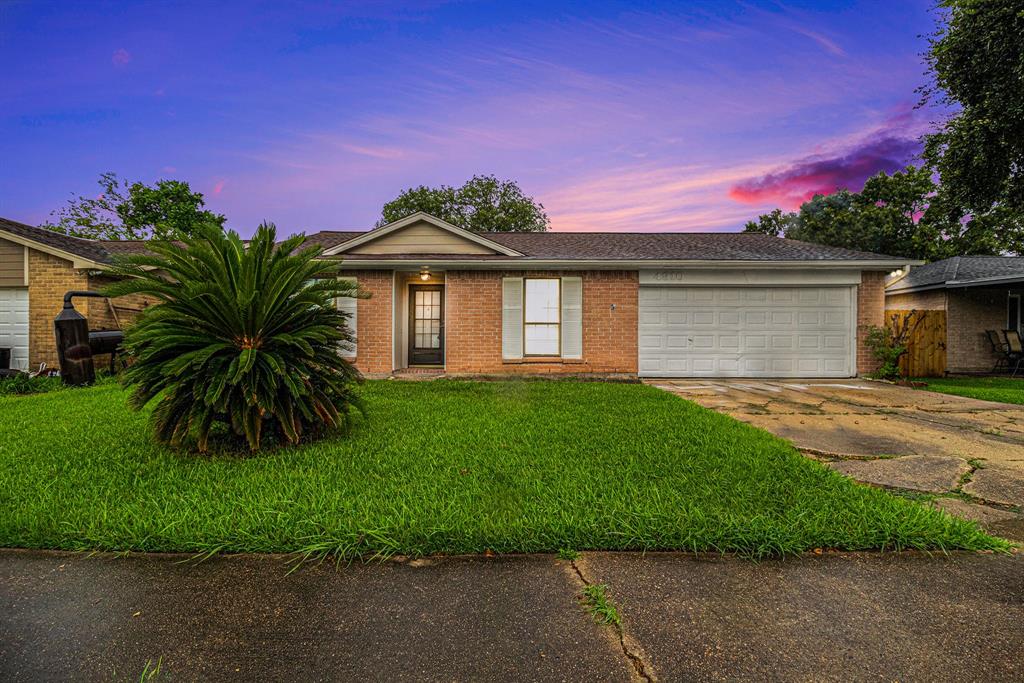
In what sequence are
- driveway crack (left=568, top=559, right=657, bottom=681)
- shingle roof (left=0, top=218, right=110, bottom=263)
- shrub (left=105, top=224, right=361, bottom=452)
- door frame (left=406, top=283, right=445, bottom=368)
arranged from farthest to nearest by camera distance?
door frame (left=406, top=283, right=445, bottom=368)
shingle roof (left=0, top=218, right=110, bottom=263)
shrub (left=105, top=224, right=361, bottom=452)
driveway crack (left=568, top=559, right=657, bottom=681)

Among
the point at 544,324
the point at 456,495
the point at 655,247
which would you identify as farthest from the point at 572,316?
the point at 456,495

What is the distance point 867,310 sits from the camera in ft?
33.1

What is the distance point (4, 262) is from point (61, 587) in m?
12.1

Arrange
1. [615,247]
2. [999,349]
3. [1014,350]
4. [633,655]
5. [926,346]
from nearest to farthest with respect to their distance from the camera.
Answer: [633,655], [926,346], [615,247], [1014,350], [999,349]

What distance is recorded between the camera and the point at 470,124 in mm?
14320

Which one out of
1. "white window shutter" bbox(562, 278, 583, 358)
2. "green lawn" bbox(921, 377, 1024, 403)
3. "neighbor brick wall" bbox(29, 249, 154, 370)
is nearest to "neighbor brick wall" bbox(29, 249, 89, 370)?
"neighbor brick wall" bbox(29, 249, 154, 370)

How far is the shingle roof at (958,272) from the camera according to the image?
12727 mm

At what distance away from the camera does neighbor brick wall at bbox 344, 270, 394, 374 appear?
10.3 m

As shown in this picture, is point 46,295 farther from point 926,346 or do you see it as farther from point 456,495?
point 926,346

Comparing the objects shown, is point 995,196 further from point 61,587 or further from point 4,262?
point 4,262

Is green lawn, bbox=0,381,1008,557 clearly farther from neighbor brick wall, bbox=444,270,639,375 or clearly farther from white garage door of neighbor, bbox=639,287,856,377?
white garage door of neighbor, bbox=639,287,856,377

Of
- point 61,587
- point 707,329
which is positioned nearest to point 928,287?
point 707,329

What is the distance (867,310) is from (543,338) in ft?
24.3

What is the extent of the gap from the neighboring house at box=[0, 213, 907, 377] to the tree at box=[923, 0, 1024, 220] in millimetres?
3785
